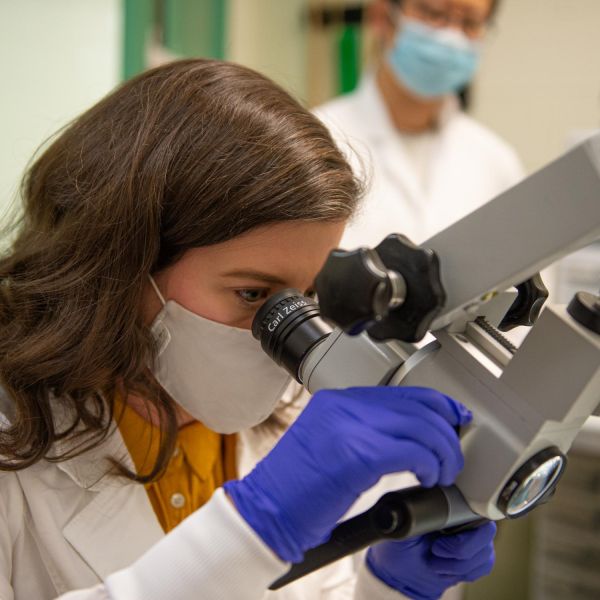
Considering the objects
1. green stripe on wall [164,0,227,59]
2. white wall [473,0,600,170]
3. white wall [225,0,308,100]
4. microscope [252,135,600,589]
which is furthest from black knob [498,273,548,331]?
white wall [225,0,308,100]

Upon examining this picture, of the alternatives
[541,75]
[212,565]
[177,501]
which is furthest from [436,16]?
[212,565]

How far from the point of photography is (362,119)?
218 cm

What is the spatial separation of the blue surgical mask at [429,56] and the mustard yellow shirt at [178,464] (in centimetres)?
139

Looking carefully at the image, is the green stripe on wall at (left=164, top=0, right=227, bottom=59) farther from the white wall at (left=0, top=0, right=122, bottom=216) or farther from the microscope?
the microscope

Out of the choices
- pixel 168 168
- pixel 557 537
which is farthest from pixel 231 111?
pixel 557 537

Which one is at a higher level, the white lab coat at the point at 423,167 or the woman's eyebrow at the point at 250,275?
the woman's eyebrow at the point at 250,275

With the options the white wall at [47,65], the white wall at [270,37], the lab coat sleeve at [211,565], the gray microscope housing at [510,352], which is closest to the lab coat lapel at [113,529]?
the lab coat sleeve at [211,565]

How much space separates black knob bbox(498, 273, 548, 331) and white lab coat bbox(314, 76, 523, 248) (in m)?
1.23

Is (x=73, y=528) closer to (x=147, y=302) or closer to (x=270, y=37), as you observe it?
(x=147, y=302)

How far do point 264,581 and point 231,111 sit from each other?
1.76 ft

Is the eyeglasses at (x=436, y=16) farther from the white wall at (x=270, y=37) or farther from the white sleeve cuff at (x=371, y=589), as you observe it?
the white sleeve cuff at (x=371, y=589)

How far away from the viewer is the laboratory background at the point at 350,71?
66.0 inches

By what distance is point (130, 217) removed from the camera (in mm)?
879

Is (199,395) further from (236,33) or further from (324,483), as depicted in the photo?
(236,33)
